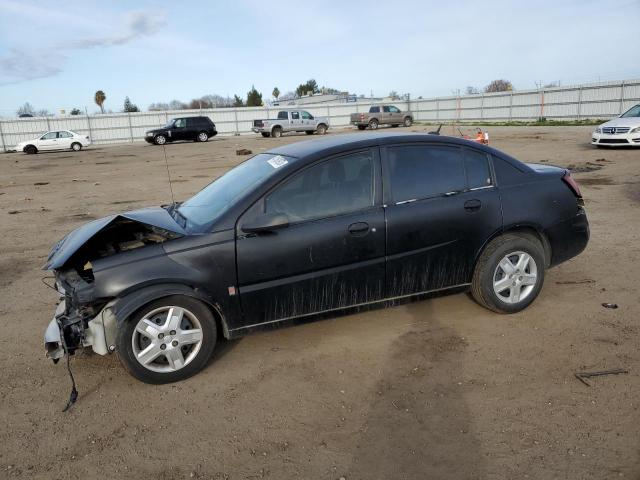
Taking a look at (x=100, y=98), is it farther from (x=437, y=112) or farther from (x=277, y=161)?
(x=277, y=161)

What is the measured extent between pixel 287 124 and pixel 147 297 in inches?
1354

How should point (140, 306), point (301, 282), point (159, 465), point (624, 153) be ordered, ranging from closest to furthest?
point (159, 465), point (140, 306), point (301, 282), point (624, 153)

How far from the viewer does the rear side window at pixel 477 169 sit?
439cm

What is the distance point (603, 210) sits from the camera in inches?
331

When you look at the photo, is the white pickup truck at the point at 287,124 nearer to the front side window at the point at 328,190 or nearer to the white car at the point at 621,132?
the white car at the point at 621,132

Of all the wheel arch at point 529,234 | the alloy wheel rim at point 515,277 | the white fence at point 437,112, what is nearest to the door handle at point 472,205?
the wheel arch at point 529,234

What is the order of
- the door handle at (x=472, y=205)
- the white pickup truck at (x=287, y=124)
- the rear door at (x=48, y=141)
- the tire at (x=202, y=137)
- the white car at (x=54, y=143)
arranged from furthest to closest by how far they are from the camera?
the white pickup truck at (x=287, y=124) → the tire at (x=202, y=137) → the rear door at (x=48, y=141) → the white car at (x=54, y=143) → the door handle at (x=472, y=205)

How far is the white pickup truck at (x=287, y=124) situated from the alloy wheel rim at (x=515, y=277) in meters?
33.2

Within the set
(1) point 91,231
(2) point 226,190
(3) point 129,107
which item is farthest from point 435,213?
(3) point 129,107

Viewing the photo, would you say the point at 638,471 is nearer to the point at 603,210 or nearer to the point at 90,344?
the point at 90,344

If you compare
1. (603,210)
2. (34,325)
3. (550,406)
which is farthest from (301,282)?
(603,210)

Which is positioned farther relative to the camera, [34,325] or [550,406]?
[34,325]

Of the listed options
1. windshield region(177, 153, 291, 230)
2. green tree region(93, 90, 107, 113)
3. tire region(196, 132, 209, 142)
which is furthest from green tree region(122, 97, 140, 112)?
windshield region(177, 153, 291, 230)

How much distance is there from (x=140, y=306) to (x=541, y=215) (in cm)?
350
